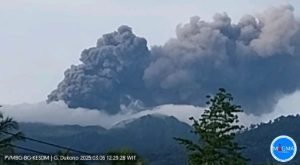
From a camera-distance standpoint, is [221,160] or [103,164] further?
[103,164]

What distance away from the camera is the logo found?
19.5m

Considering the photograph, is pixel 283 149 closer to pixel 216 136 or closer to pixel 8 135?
pixel 216 136

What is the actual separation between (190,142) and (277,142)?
11685 millimetres

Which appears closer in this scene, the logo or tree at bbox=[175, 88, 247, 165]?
the logo

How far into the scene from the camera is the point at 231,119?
1230 inches

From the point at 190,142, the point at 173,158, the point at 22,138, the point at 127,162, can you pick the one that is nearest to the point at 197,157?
the point at 190,142

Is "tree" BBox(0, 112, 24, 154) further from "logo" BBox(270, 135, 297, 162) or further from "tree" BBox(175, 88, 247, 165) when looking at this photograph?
"logo" BBox(270, 135, 297, 162)

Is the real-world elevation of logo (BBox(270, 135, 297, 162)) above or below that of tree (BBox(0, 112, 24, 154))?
below

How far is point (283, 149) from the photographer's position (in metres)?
19.8

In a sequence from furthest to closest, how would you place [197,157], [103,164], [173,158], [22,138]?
1. [173,158]
2. [22,138]
3. [103,164]
4. [197,157]

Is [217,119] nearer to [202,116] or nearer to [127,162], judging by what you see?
[202,116]

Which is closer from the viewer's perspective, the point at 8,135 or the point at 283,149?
the point at 283,149

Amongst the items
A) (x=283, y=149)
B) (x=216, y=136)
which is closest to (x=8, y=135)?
(x=216, y=136)

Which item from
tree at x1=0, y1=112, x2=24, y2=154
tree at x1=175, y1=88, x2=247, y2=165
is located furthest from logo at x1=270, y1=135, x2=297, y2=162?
tree at x1=0, y1=112, x2=24, y2=154
